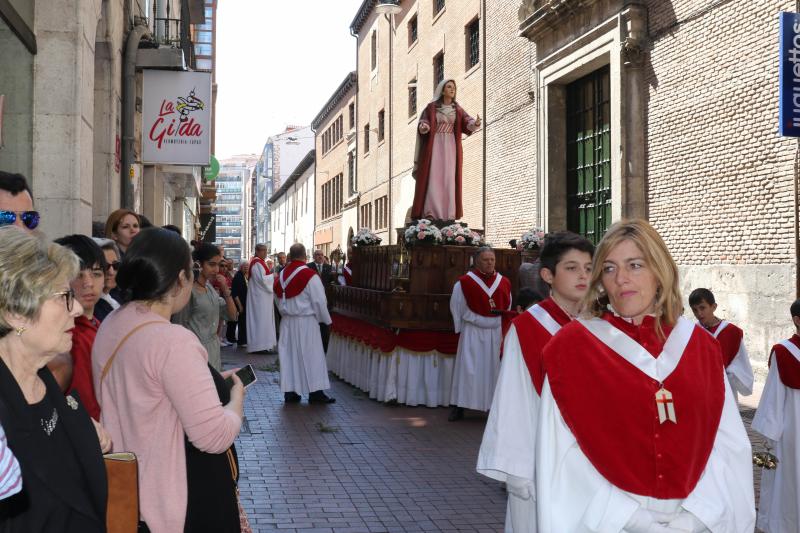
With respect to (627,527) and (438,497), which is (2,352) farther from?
(438,497)

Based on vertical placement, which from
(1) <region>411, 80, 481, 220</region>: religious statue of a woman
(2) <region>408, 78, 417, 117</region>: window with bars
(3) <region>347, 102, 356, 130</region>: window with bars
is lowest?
(1) <region>411, 80, 481, 220</region>: religious statue of a woman

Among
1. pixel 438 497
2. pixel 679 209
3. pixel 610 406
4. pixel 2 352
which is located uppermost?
pixel 679 209

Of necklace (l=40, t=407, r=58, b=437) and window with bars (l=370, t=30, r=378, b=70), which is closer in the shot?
necklace (l=40, t=407, r=58, b=437)

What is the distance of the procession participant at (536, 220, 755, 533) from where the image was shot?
2875 mm

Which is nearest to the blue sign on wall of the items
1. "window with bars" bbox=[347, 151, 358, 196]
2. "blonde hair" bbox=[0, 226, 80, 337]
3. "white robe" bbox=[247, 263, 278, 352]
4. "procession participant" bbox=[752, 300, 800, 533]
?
"procession participant" bbox=[752, 300, 800, 533]

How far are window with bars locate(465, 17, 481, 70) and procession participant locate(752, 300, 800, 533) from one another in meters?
20.6

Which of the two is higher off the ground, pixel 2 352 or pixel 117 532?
pixel 2 352

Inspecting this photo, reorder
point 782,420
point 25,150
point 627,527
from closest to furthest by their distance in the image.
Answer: point 627,527, point 782,420, point 25,150

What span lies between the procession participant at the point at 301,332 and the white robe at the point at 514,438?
7446 millimetres

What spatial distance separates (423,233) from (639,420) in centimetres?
884

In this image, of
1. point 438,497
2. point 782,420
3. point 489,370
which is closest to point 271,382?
point 489,370

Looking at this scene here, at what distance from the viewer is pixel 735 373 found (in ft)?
23.2

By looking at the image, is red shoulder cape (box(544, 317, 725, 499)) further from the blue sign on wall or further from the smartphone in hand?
the blue sign on wall

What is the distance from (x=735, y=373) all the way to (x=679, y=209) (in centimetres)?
876
